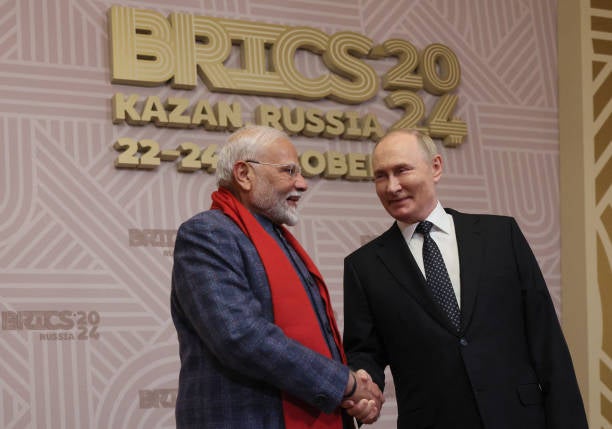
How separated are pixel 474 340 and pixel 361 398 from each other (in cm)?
36

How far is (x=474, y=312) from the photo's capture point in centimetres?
264

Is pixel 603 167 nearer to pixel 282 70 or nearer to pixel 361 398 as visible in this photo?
pixel 282 70

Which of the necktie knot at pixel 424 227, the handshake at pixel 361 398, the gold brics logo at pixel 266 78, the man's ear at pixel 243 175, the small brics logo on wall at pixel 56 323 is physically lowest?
the handshake at pixel 361 398

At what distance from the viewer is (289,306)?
2.49m

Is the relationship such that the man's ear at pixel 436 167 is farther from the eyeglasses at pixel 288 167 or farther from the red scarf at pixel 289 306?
the red scarf at pixel 289 306

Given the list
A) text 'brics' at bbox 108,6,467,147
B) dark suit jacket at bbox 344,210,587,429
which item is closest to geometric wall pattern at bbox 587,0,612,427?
text 'brics' at bbox 108,6,467,147

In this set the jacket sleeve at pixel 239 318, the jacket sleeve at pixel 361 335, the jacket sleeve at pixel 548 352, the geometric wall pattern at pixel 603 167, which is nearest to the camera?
the jacket sleeve at pixel 239 318

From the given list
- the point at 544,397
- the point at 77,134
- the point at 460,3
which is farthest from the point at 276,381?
the point at 460,3

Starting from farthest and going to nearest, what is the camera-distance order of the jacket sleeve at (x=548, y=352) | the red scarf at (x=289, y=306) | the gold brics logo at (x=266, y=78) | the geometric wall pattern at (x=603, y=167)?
the geometric wall pattern at (x=603, y=167) → the gold brics logo at (x=266, y=78) → the jacket sleeve at (x=548, y=352) → the red scarf at (x=289, y=306)

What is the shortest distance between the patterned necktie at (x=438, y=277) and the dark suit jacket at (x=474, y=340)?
30mm

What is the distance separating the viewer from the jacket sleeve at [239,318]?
7.64 feet

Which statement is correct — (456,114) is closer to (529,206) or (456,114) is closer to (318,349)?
(529,206)

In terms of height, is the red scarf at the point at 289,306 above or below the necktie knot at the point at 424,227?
below

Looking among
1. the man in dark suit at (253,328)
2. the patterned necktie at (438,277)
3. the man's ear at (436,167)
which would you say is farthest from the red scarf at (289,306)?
the man's ear at (436,167)
